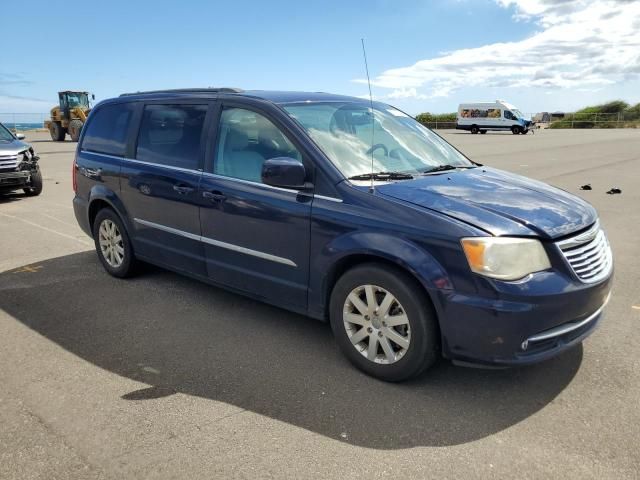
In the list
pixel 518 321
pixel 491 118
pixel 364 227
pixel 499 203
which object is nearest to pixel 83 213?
pixel 364 227

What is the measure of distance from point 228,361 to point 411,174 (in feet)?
5.93

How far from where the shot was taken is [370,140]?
4125mm

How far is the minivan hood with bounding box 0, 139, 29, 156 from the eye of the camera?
10349 mm

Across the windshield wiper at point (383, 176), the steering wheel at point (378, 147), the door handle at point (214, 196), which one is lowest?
the door handle at point (214, 196)

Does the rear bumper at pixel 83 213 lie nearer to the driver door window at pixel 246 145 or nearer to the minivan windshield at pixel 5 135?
the driver door window at pixel 246 145

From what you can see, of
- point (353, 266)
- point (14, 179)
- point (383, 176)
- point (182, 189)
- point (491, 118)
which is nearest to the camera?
point (353, 266)

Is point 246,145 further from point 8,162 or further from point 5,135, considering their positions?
point 5,135

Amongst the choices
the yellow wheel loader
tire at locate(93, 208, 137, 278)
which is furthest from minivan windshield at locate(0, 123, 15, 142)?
the yellow wheel loader

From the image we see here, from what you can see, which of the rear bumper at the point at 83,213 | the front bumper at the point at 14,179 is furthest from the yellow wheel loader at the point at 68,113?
the rear bumper at the point at 83,213

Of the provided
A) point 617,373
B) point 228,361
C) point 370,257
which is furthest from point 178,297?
point 617,373

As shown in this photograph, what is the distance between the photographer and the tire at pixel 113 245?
5.40 meters

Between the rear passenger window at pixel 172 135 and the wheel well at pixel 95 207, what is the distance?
2.86ft

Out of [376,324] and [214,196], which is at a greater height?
[214,196]

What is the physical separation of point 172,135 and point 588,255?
338 cm
